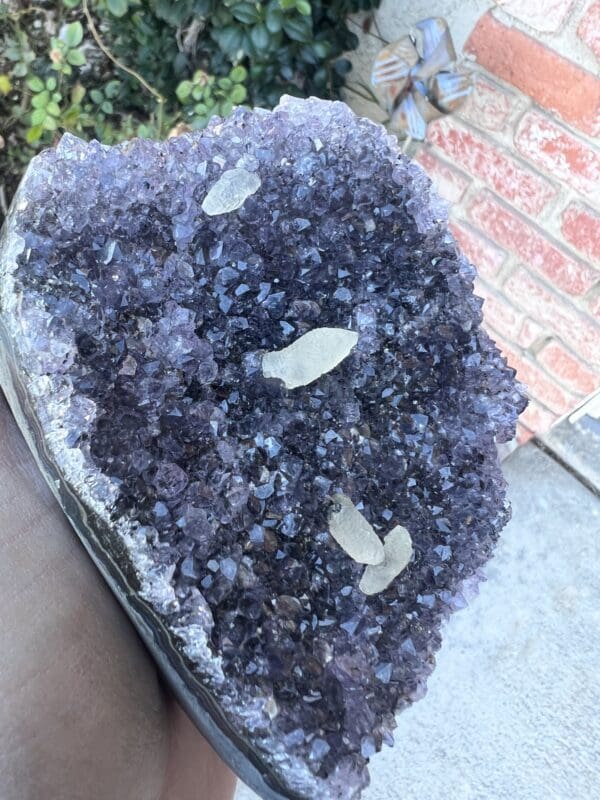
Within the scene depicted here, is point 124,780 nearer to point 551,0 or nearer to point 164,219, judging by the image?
point 164,219

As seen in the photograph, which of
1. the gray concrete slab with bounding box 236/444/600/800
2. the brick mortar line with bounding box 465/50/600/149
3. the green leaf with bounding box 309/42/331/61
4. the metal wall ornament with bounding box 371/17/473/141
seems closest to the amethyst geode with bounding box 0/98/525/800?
the metal wall ornament with bounding box 371/17/473/141

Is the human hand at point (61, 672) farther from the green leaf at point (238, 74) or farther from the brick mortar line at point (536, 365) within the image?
the brick mortar line at point (536, 365)

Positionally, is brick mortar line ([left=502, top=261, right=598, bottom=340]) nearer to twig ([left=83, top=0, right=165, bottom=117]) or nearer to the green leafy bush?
the green leafy bush

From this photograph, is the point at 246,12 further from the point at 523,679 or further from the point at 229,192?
the point at 523,679

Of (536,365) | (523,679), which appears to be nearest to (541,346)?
(536,365)

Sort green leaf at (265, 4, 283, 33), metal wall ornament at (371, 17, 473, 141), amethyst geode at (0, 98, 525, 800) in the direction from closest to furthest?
amethyst geode at (0, 98, 525, 800) < metal wall ornament at (371, 17, 473, 141) < green leaf at (265, 4, 283, 33)
